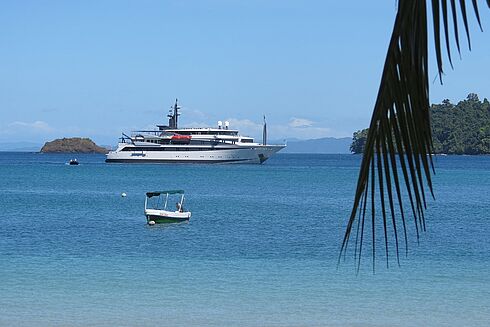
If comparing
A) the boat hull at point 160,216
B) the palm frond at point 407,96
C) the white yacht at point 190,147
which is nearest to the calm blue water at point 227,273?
the boat hull at point 160,216

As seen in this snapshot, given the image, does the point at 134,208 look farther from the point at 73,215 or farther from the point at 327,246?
the point at 327,246

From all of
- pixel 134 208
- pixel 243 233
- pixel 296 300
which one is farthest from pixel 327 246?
pixel 134 208

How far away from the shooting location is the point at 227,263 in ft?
84.3

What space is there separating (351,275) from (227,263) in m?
4.17

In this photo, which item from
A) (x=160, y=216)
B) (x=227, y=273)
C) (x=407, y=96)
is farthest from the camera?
(x=160, y=216)

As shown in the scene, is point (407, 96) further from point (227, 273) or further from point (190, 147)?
point (190, 147)

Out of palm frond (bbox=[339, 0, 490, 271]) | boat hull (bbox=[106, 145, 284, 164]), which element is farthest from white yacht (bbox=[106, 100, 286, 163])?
palm frond (bbox=[339, 0, 490, 271])

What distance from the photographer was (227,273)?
23469 mm

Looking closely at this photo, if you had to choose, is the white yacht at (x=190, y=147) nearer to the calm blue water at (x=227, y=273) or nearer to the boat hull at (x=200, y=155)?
the boat hull at (x=200, y=155)

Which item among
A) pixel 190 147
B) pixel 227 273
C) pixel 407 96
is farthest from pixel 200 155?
pixel 407 96

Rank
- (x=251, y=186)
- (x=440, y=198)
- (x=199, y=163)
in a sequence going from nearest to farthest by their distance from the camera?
1. (x=440, y=198)
2. (x=251, y=186)
3. (x=199, y=163)

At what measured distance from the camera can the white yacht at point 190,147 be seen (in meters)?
119

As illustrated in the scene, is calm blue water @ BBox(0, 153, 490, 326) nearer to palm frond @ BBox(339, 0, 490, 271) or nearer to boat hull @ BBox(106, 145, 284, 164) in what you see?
palm frond @ BBox(339, 0, 490, 271)

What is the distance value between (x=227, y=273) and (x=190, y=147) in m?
97.2
